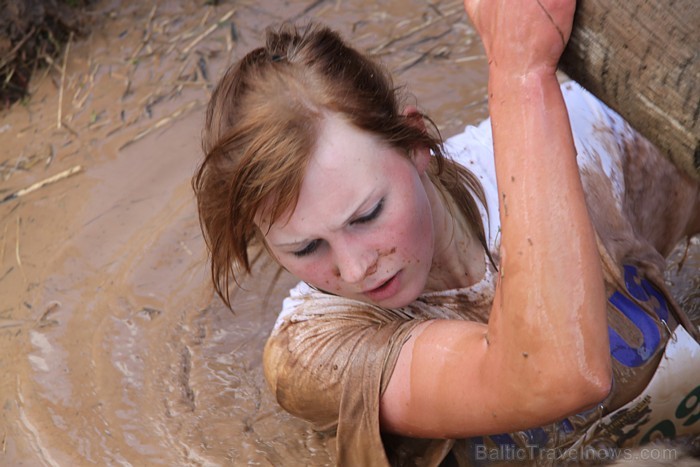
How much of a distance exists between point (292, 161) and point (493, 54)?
0.51m

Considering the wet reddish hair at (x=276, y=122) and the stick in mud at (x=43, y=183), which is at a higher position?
the wet reddish hair at (x=276, y=122)

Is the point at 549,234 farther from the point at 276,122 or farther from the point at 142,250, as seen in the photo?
the point at 142,250

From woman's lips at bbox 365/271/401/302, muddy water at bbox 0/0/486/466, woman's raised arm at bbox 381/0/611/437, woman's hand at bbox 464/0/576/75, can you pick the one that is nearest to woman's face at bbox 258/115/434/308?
woman's lips at bbox 365/271/401/302

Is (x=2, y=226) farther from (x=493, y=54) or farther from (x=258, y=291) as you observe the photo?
(x=493, y=54)

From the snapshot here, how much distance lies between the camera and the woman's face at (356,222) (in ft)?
6.82

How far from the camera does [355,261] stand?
2.09 metres

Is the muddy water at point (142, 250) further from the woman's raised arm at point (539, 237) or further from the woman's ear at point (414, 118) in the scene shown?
the woman's raised arm at point (539, 237)

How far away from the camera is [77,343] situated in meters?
3.34

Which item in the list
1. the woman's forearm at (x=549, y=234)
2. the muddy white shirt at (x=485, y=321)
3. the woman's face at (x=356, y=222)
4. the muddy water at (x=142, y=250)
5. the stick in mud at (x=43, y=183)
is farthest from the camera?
the stick in mud at (x=43, y=183)

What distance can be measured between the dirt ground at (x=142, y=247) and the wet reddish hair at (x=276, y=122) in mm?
865

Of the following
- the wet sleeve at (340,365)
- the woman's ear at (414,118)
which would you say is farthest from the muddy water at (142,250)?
the woman's ear at (414,118)

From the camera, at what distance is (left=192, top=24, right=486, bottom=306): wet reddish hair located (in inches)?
82.0

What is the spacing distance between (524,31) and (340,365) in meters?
0.88

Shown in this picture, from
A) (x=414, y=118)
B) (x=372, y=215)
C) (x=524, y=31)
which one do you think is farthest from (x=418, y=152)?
(x=524, y=31)
